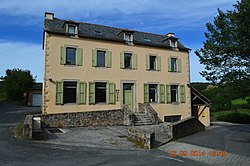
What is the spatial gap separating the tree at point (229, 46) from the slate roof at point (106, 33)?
974 cm

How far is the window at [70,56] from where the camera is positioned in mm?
16734

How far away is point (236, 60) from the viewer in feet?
30.5

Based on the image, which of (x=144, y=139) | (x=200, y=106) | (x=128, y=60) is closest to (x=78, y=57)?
(x=128, y=60)

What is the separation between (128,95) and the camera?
61.4 feet

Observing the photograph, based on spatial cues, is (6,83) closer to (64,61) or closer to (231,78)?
(64,61)

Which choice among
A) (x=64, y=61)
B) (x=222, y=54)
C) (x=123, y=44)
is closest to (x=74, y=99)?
(x=64, y=61)

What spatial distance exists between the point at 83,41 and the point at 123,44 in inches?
141

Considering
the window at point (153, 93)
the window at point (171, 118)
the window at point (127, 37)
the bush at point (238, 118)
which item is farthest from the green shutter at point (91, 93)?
the bush at point (238, 118)

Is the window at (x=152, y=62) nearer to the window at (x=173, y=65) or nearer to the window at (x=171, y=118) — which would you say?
the window at (x=173, y=65)

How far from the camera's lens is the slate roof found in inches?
673

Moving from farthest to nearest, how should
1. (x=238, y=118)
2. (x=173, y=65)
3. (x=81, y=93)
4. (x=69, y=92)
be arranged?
(x=238, y=118) < (x=173, y=65) < (x=81, y=93) < (x=69, y=92)

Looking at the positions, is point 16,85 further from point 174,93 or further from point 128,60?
point 174,93

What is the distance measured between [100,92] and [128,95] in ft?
8.40

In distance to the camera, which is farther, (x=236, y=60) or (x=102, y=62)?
(x=102, y=62)
